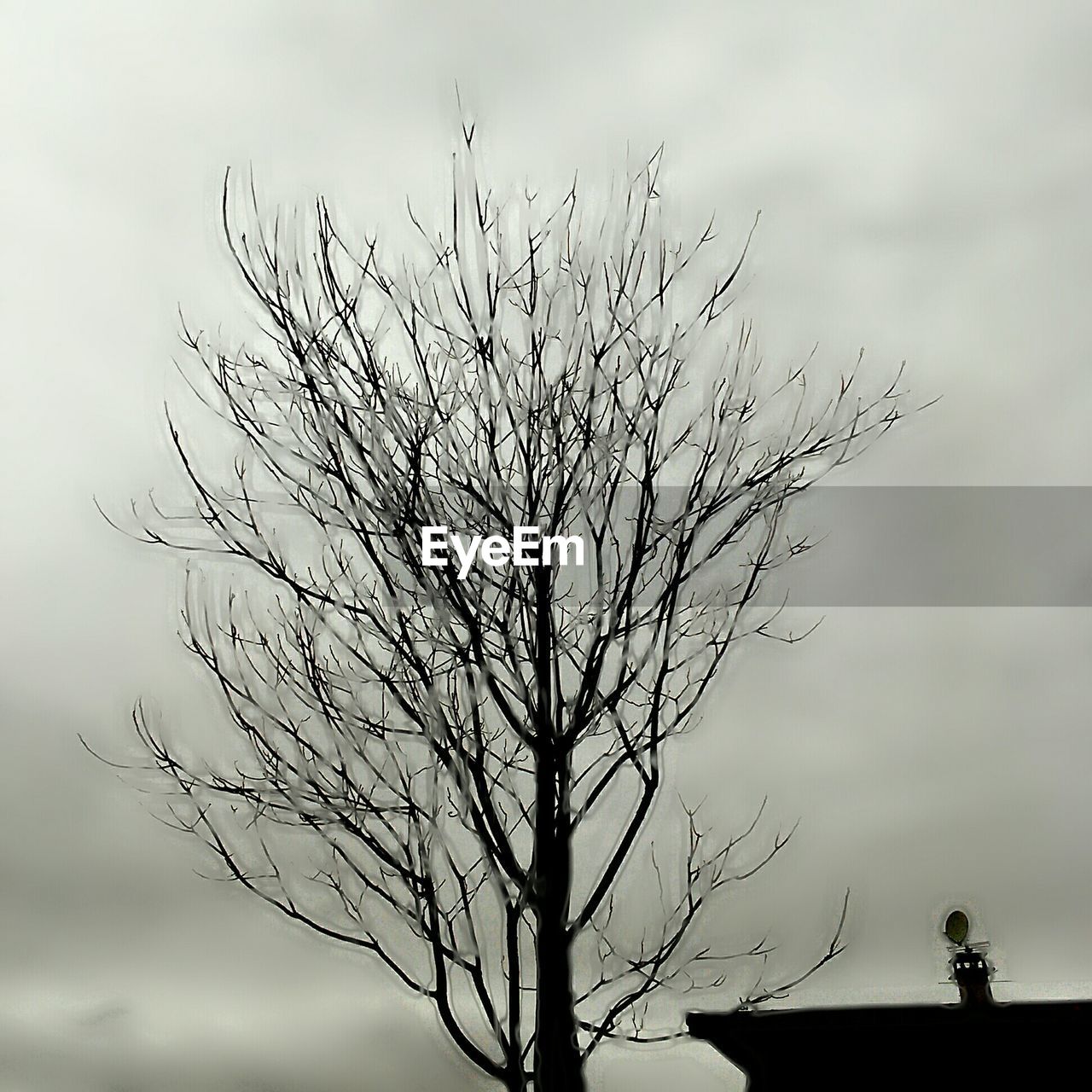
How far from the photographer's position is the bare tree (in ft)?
8.60

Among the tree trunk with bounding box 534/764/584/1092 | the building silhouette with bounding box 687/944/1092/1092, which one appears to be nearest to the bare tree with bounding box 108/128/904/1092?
the tree trunk with bounding box 534/764/584/1092

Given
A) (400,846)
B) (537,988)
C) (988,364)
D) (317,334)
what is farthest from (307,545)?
(988,364)

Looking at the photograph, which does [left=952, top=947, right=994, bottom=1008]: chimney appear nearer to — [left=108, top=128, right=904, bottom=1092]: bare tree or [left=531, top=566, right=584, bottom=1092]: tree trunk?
[left=108, top=128, right=904, bottom=1092]: bare tree

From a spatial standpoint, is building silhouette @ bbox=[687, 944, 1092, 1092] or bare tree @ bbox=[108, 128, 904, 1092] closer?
building silhouette @ bbox=[687, 944, 1092, 1092]

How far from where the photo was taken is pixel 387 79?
3.43 meters

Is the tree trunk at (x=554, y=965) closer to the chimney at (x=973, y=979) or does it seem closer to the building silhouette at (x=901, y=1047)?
the building silhouette at (x=901, y=1047)

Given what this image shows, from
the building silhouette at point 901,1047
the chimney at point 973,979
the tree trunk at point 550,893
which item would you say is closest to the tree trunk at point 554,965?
the tree trunk at point 550,893

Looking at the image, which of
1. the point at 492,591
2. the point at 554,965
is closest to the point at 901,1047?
the point at 554,965

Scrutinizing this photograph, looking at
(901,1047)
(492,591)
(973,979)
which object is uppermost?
(492,591)

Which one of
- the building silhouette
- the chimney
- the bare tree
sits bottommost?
the building silhouette

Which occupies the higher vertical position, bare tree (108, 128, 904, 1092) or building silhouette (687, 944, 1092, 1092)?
bare tree (108, 128, 904, 1092)

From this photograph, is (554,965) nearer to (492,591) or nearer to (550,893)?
(550,893)

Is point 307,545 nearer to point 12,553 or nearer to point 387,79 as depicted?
point 12,553

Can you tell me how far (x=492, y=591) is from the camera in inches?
111
